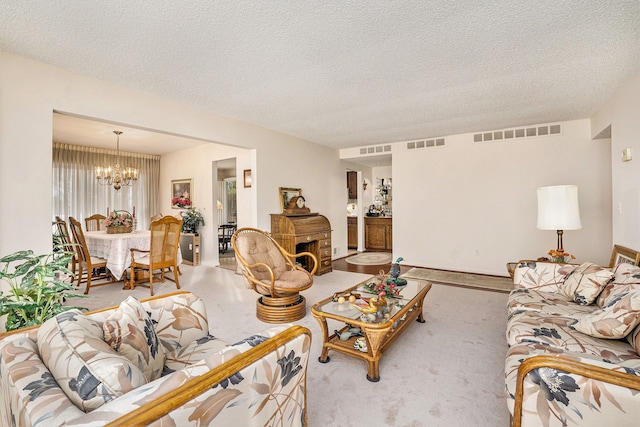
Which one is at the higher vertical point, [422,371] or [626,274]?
[626,274]

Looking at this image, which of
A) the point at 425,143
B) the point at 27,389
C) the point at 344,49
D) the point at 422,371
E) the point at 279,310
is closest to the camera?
the point at 27,389

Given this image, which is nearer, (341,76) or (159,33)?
(159,33)

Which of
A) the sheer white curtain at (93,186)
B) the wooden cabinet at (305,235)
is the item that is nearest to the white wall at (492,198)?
the wooden cabinet at (305,235)

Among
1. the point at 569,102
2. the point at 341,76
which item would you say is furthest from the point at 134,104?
the point at 569,102

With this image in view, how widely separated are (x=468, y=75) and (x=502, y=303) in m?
2.70

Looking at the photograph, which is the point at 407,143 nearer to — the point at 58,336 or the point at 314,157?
the point at 314,157

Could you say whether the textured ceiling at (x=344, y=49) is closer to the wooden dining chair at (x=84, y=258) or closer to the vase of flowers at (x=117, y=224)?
the wooden dining chair at (x=84, y=258)

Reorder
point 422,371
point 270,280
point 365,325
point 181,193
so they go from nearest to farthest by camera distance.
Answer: point 365,325 < point 422,371 < point 270,280 < point 181,193

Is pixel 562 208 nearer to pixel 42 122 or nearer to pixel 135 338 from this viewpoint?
pixel 135 338

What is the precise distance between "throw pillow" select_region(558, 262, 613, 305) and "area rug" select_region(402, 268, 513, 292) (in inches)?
73.1

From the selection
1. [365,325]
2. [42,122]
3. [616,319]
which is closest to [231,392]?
[365,325]

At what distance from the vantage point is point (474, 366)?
221cm

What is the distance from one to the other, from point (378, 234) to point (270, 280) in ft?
16.5

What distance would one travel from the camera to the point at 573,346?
1.62 meters
